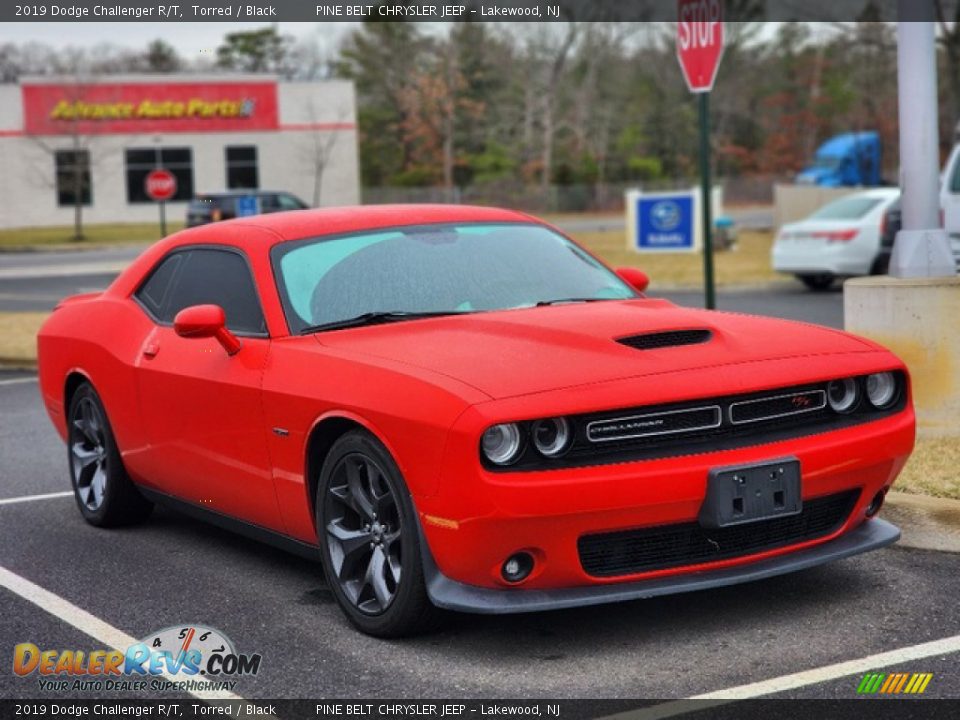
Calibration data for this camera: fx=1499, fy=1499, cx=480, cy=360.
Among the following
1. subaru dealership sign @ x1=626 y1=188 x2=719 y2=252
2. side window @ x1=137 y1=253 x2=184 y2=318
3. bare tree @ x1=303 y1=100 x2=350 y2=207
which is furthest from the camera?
bare tree @ x1=303 y1=100 x2=350 y2=207

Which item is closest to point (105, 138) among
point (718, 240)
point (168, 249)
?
point (718, 240)

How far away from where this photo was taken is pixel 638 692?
4363 mm

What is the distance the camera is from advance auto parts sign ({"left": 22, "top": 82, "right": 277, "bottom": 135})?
63.5 meters

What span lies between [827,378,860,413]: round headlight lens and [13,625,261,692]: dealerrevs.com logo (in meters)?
2.16

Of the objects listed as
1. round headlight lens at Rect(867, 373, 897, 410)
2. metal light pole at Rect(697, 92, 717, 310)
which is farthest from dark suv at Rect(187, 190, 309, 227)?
round headlight lens at Rect(867, 373, 897, 410)

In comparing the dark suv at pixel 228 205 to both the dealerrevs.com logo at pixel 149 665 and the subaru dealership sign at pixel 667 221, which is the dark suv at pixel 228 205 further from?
the dealerrevs.com logo at pixel 149 665

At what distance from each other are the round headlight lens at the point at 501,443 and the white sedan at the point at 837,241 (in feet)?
53.9

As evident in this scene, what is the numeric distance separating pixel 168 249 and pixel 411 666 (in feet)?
9.91

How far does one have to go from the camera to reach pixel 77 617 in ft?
17.9

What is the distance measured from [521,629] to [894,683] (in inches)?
50.9

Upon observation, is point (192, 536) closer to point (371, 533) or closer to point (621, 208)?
point (371, 533)

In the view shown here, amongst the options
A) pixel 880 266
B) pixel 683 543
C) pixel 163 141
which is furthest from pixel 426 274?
pixel 163 141

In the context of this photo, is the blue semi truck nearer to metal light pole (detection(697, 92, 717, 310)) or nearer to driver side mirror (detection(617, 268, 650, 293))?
metal light pole (detection(697, 92, 717, 310))

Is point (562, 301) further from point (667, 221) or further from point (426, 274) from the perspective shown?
point (667, 221)
